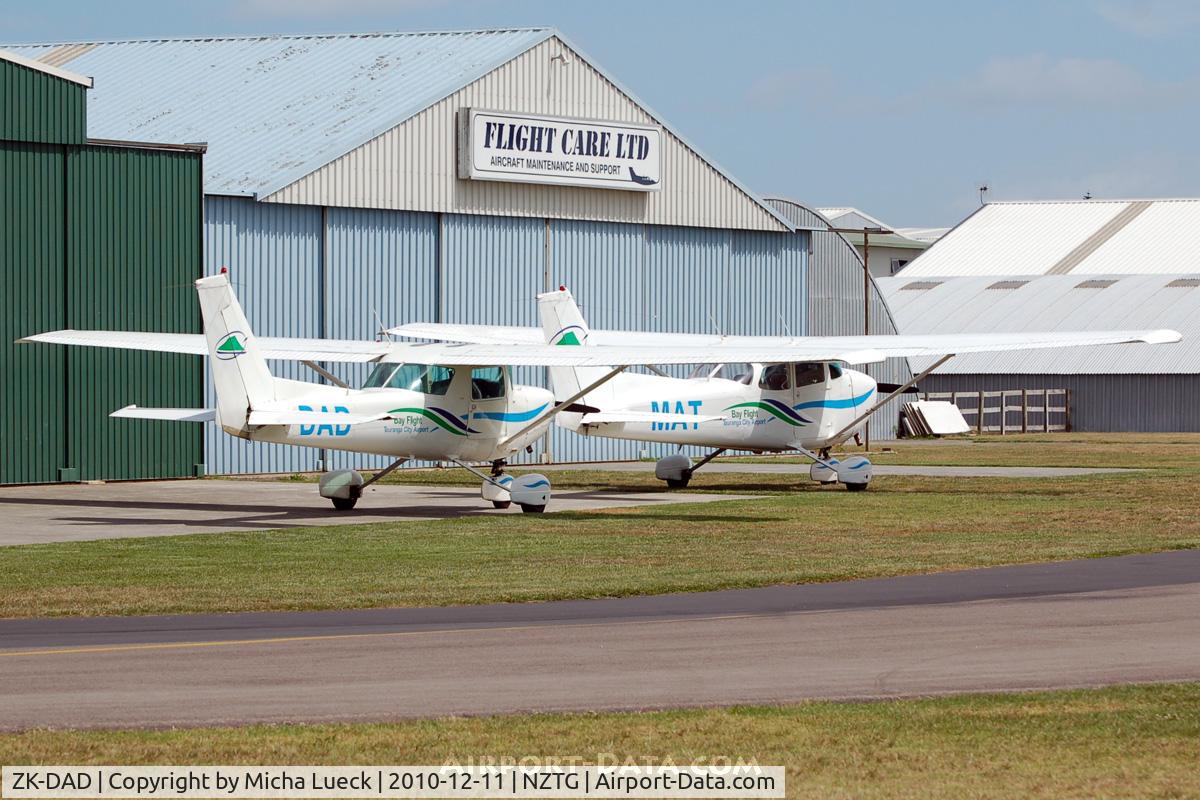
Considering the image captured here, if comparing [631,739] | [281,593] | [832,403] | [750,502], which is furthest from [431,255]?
[631,739]

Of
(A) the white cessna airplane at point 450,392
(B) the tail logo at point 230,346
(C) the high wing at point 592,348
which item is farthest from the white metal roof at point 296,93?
(B) the tail logo at point 230,346

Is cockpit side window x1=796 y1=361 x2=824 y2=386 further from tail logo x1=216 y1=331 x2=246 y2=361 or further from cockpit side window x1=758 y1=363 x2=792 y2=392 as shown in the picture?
tail logo x1=216 y1=331 x2=246 y2=361

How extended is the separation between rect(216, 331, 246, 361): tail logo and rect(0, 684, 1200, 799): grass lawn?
1467 cm

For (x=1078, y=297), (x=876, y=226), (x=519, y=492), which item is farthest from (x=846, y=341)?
(x=876, y=226)

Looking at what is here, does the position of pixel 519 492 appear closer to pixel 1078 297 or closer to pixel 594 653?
pixel 594 653

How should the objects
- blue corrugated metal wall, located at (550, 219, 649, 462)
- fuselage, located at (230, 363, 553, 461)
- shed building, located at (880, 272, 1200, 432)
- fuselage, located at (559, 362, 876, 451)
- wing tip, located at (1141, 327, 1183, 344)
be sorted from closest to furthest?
fuselage, located at (230, 363, 553, 461) → wing tip, located at (1141, 327, 1183, 344) → fuselage, located at (559, 362, 876, 451) → blue corrugated metal wall, located at (550, 219, 649, 462) → shed building, located at (880, 272, 1200, 432)

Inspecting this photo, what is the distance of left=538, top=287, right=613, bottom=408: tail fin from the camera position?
31078 millimetres

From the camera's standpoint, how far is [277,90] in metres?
43.9

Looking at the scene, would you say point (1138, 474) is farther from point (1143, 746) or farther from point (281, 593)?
point (1143, 746)

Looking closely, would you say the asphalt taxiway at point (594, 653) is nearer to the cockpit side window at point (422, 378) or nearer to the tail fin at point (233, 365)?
the tail fin at point (233, 365)

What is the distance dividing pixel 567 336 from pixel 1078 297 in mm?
49263

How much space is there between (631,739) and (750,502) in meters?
19.6

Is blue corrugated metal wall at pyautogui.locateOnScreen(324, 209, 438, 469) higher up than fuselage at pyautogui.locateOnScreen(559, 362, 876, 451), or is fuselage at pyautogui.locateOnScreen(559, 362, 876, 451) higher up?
blue corrugated metal wall at pyautogui.locateOnScreen(324, 209, 438, 469)

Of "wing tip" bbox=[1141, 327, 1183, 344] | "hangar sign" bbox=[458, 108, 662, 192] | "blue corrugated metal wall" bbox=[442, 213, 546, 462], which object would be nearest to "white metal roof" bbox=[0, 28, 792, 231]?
"hangar sign" bbox=[458, 108, 662, 192]
